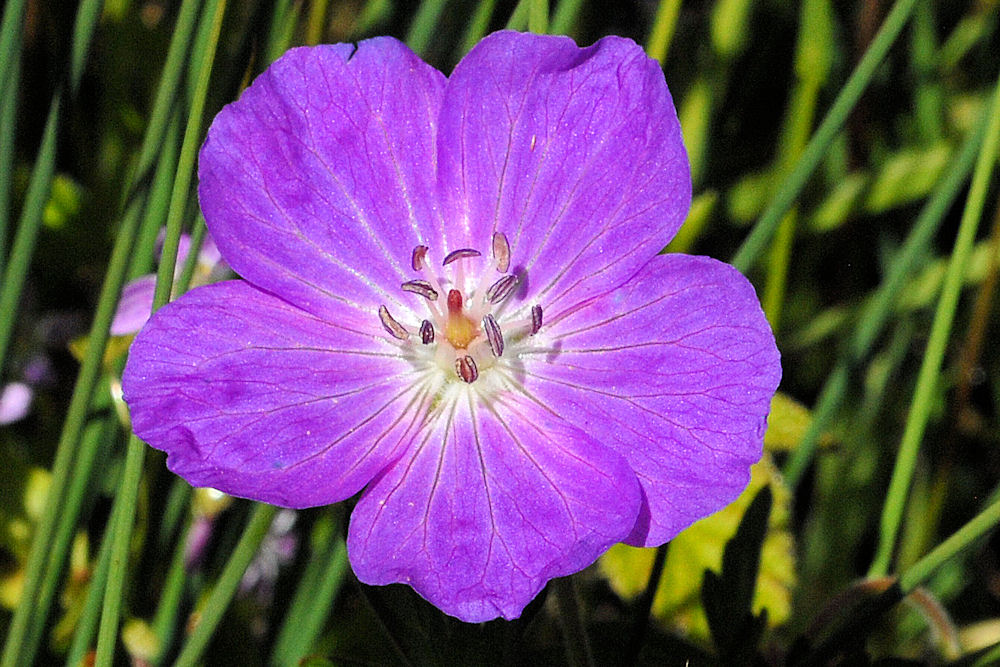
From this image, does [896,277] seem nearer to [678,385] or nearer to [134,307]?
[678,385]

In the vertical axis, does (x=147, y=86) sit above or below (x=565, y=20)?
below

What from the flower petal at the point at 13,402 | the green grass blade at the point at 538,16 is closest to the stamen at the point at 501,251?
the green grass blade at the point at 538,16

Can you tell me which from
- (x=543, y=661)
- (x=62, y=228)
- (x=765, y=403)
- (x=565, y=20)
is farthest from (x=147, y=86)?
(x=765, y=403)

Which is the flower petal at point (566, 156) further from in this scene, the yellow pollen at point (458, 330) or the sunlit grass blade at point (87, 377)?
the sunlit grass blade at point (87, 377)

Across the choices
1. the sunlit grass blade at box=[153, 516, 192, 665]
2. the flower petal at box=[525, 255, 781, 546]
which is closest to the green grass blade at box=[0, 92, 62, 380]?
the sunlit grass blade at box=[153, 516, 192, 665]

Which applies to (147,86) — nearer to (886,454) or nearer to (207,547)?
(207,547)

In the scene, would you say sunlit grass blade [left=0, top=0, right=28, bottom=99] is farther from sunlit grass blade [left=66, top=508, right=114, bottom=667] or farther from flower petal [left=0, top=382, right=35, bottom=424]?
flower petal [left=0, top=382, right=35, bottom=424]

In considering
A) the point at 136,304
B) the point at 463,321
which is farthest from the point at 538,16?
the point at 136,304
